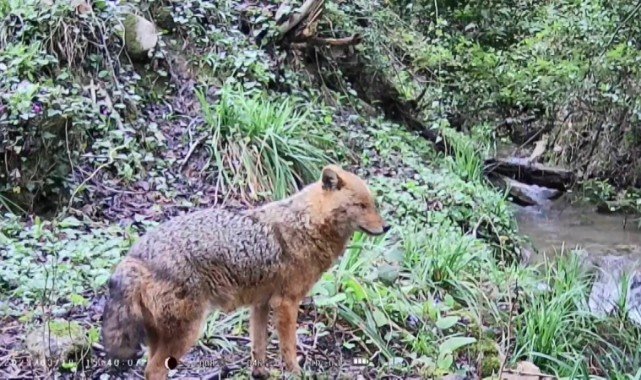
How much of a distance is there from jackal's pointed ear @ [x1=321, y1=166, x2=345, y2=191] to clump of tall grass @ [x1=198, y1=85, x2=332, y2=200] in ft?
10.2

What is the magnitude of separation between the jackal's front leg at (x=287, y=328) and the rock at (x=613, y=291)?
3008 mm

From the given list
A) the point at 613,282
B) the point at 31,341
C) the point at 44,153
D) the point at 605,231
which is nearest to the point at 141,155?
the point at 44,153

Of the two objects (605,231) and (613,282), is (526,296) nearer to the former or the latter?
(613,282)

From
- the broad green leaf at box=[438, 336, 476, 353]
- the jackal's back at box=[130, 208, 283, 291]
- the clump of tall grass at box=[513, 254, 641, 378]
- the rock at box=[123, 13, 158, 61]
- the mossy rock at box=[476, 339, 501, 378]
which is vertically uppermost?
the jackal's back at box=[130, 208, 283, 291]

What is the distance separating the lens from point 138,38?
8766mm

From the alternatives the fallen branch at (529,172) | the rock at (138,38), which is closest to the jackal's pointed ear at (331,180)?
the rock at (138,38)

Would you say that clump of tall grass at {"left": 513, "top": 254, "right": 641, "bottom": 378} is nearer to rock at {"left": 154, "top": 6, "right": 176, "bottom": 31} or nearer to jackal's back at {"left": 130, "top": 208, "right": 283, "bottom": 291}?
jackal's back at {"left": 130, "top": 208, "right": 283, "bottom": 291}

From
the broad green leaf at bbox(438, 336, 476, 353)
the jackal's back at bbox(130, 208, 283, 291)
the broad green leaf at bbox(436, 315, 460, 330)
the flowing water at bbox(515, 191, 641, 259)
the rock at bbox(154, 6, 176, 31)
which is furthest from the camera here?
the flowing water at bbox(515, 191, 641, 259)

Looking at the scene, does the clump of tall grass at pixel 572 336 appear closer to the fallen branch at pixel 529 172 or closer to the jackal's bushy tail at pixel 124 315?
the jackal's bushy tail at pixel 124 315

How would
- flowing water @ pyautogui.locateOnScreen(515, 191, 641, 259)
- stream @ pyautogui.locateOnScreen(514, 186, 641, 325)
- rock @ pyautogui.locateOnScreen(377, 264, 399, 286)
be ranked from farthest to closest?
flowing water @ pyautogui.locateOnScreen(515, 191, 641, 259) → stream @ pyautogui.locateOnScreen(514, 186, 641, 325) → rock @ pyautogui.locateOnScreen(377, 264, 399, 286)

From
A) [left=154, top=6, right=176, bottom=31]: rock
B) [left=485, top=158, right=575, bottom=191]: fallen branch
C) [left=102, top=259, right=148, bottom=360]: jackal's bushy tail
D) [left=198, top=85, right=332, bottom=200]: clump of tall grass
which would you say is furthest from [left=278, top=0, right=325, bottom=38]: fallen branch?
[left=102, top=259, right=148, bottom=360]: jackal's bushy tail

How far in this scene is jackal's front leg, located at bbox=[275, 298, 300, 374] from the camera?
4.29 metres

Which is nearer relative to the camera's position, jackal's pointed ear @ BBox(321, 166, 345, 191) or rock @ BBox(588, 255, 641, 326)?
jackal's pointed ear @ BBox(321, 166, 345, 191)

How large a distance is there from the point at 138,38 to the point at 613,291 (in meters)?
5.65
